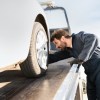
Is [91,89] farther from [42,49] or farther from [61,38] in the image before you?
[42,49]

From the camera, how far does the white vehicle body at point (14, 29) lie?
8.13ft

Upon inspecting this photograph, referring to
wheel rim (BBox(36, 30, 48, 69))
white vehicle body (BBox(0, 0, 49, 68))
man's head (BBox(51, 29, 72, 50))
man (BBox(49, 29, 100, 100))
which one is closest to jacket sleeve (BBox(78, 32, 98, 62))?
man (BBox(49, 29, 100, 100))

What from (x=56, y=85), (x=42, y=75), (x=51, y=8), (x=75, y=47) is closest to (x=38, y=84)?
(x=56, y=85)

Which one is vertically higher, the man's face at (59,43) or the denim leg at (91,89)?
the man's face at (59,43)

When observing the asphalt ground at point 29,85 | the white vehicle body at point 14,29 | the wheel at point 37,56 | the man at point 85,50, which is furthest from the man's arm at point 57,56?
the white vehicle body at point 14,29

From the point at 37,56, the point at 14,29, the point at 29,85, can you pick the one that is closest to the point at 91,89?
the point at 37,56

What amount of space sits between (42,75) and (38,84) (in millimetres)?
494

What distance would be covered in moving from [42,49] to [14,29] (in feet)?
4.01

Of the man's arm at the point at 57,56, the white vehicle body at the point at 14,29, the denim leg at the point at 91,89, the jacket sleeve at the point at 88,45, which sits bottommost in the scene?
the denim leg at the point at 91,89

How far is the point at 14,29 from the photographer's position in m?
2.72

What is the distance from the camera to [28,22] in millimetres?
3174

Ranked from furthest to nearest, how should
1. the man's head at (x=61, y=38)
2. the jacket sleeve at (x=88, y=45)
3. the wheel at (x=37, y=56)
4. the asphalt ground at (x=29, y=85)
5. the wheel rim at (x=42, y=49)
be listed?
the man's head at (x=61, y=38), the jacket sleeve at (x=88, y=45), the wheel rim at (x=42, y=49), the wheel at (x=37, y=56), the asphalt ground at (x=29, y=85)

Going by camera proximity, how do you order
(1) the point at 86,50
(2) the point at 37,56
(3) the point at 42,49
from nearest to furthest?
(2) the point at 37,56, (3) the point at 42,49, (1) the point at 86,50

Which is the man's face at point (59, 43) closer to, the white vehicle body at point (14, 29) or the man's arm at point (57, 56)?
the man's arm at point (57, 56)
